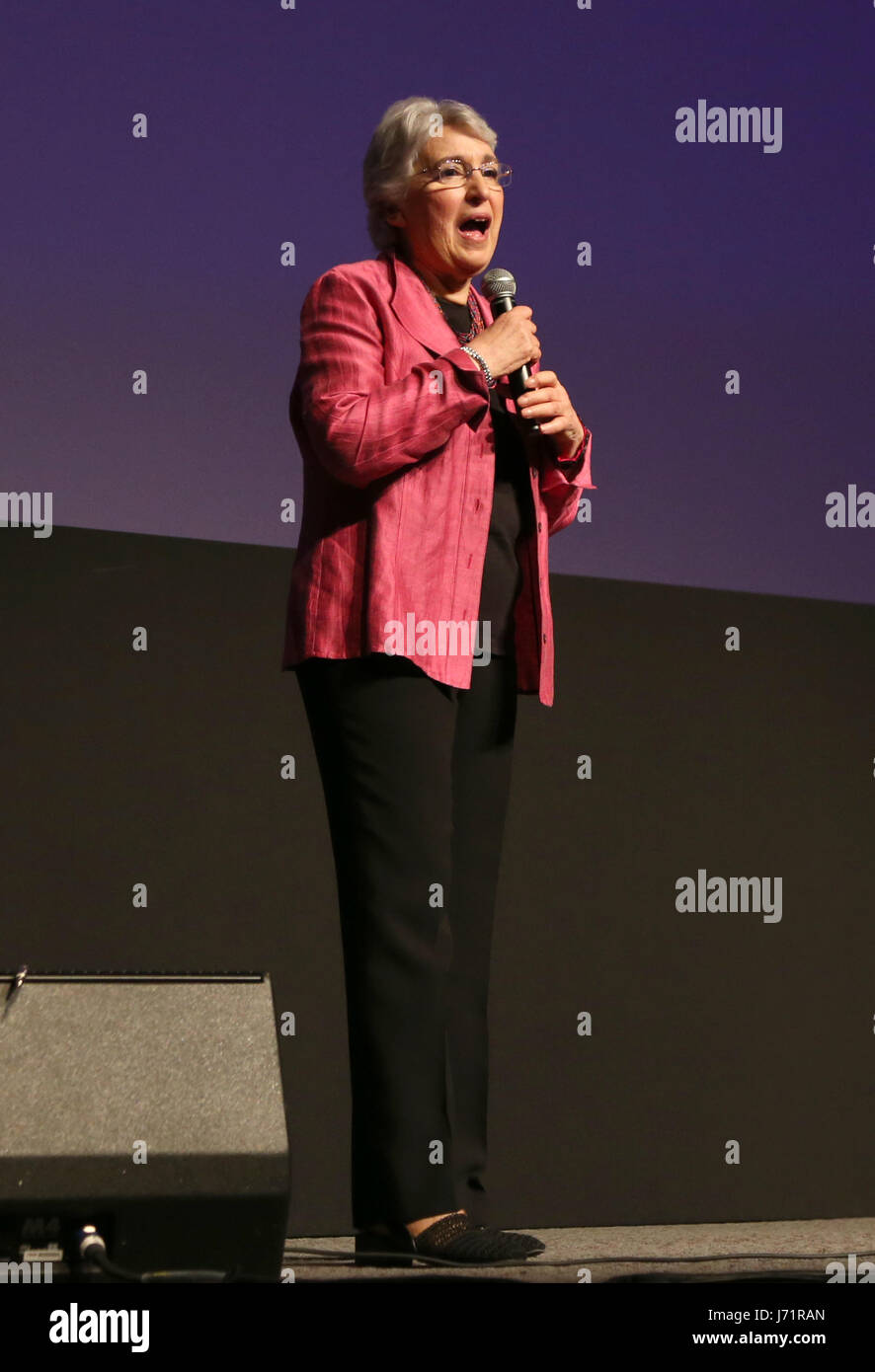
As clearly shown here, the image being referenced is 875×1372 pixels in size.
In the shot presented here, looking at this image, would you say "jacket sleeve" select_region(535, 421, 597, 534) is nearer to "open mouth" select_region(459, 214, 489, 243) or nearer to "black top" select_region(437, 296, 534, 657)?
"black top" select_region(437, 296, 534, 657)

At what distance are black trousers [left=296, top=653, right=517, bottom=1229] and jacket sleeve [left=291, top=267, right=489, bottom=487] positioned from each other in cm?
23

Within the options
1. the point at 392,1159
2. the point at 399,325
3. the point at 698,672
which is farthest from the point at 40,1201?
the point at 698,672

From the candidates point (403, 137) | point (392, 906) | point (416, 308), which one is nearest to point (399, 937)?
point (392, 906)

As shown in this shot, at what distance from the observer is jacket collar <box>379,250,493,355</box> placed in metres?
1.84

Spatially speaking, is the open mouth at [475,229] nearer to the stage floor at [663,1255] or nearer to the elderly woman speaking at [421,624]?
the elderly woman speaking at [421,624]

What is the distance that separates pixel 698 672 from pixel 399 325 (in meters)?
1.28

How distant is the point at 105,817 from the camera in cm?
245

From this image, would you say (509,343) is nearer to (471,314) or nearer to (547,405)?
(547,405)

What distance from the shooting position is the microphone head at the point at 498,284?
199 centimetres

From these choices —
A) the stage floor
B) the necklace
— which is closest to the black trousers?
the stage floor

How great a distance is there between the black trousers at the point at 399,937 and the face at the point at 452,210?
53 cm

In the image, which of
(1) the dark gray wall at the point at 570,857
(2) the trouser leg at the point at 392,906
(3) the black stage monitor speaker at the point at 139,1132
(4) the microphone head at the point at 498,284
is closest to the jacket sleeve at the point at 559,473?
(4) the microphone head at the point at 498,284

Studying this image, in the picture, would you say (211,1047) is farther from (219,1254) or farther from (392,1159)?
(392,1159)
